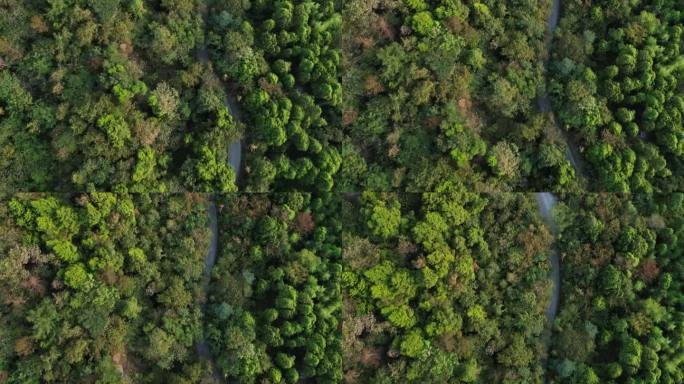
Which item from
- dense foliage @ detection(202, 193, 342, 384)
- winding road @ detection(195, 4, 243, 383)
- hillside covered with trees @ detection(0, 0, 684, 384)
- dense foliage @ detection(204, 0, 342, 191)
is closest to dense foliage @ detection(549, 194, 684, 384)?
hillside covered with trees @ detection(0, 0, 684, 384)

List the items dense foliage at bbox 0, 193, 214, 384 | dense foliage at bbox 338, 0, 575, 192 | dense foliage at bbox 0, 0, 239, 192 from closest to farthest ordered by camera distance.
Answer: dense foliage at bbox 0, 193, 214, 384 < dense foliage at bbox 0, 0, 239, 192 < dense foliage at bbox 338, 0, 575, 192

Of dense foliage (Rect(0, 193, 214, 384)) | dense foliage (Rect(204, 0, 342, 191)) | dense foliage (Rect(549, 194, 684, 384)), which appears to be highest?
dense foliage (Rect(204, 0, 342, 191))

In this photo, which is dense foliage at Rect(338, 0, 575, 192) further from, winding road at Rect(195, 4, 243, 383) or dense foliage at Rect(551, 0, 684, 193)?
winding road at Rect(195, 4, 243, 383)

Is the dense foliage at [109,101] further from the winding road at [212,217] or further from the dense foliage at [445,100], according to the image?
the dense foliage at [445,100]

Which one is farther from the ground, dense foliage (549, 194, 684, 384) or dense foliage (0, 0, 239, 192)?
dense foliage (0, 0, 239, 192)

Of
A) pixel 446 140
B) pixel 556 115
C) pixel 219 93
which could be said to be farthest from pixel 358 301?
pixel 556 115

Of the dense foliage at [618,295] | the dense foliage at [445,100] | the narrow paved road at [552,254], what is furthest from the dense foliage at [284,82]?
the dense foliage at [618,295]

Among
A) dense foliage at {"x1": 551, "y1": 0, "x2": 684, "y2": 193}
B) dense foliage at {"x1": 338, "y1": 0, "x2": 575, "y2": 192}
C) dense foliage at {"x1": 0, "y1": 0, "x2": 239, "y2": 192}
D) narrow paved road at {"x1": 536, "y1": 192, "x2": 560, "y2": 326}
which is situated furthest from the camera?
dense foliage at {"x1": 551, "y1": 0, "x2": 684, "y2": 193}
